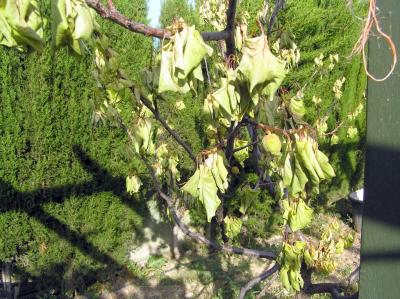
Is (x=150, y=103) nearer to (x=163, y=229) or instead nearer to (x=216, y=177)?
(x=216, y=177)

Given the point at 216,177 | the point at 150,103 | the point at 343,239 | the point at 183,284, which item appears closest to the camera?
the point at 216,177

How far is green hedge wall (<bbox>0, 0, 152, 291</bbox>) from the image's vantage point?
3.97 m

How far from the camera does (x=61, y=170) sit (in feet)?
14.0

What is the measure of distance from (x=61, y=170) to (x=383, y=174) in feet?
12.2

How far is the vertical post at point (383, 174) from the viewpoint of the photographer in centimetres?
97

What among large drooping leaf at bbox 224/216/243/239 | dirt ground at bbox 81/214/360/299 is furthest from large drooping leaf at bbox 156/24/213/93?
dirt ground at bbox 81/214/360/299

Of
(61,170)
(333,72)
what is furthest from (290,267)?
(333,72)

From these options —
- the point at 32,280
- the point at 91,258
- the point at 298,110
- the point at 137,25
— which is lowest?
the point at 32,280

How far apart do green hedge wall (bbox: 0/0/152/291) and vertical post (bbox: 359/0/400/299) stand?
3.34m

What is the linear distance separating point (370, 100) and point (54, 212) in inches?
151

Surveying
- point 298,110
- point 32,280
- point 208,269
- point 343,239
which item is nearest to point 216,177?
point 298,110

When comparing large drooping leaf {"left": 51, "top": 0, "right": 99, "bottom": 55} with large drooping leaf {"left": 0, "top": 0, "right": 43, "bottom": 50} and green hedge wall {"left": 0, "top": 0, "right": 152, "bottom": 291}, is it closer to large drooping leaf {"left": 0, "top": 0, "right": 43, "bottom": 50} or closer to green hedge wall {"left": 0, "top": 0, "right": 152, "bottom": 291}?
large drooping leaf {"left": 0, "top": 0, "right": 43, "bottom": 50}

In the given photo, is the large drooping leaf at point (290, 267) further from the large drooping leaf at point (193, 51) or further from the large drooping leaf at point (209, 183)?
the large drooping leaf at point (193, 51)

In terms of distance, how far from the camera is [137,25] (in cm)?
114
